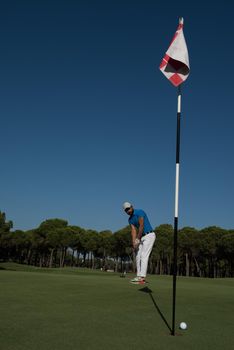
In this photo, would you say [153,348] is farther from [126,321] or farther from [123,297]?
[123,297]

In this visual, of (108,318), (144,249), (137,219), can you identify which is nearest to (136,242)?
(144,249)

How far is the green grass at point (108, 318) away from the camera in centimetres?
576

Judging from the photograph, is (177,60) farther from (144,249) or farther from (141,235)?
(144,249)

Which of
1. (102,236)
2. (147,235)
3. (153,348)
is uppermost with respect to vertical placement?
(102,236)

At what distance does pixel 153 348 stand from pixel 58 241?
96.6 metres

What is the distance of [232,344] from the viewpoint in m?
6.01

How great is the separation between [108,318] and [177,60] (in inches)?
237

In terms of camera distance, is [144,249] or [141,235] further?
[144,249]

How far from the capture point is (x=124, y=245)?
9888 cm

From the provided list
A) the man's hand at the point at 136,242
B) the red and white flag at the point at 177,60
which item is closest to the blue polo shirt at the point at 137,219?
the man's hand at the point at 136,242

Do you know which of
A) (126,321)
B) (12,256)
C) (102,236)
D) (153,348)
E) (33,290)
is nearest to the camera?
(153,348)

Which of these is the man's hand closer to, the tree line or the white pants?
the white pants

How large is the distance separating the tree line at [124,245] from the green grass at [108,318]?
221 ft

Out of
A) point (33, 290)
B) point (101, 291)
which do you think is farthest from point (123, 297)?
point (33, 290)
